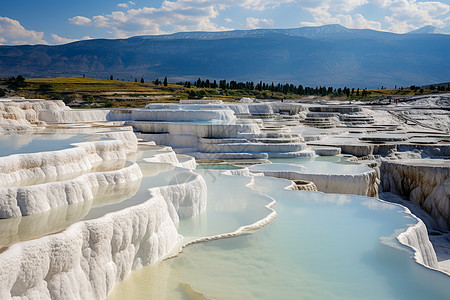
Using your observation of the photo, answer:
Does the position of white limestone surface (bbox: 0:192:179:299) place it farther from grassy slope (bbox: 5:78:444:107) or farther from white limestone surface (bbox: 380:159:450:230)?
grassy slope (bbox: 5:78:444:107)

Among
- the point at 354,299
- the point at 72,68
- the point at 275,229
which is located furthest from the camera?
the point at 72,68

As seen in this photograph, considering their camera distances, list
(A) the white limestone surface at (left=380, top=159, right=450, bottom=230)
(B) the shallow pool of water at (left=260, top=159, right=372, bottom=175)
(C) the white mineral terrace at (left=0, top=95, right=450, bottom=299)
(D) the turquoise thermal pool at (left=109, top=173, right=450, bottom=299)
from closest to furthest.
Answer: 1. (C) the white mineral terrace at (left=0, top=95, right=450, bottom=299)
2. (D) the turquoise thermal pool at (left=109, top=173, right=450, bottom=299)
3. (B) the shallow pool of water at (left=260, top=159, right=372, bottom=175)
4. (A) the white limestone surface at (left=380, top=159, right=450, bottom=230)

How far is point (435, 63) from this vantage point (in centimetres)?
19562

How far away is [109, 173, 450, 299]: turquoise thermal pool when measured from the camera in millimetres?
4688

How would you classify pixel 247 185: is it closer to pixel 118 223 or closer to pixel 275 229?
pixel 275 229

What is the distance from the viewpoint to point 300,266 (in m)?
5.30

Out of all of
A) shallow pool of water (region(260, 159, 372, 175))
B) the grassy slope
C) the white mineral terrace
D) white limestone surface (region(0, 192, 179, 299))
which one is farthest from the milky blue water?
the grassy slope

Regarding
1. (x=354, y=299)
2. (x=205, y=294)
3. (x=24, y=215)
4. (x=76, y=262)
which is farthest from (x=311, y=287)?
(x=24, y=215)

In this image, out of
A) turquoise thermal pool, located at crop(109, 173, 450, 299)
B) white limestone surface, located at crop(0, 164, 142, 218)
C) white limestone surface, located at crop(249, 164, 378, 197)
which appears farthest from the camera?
white limestone surface, located at crop(249, 164, 378, 197)

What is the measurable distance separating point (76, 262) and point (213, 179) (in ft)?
17.6

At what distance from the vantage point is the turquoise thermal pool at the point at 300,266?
15.4 ft

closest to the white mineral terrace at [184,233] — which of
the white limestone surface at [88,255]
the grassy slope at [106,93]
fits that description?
the white limestone surface at [88,255]

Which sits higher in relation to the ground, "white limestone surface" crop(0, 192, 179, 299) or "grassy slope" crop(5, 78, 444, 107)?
"white limestone surface" crop(0, 192, 179, 299)

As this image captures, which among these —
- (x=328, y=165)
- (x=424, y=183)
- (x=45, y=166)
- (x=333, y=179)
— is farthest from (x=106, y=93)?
(x=45, y=166)
